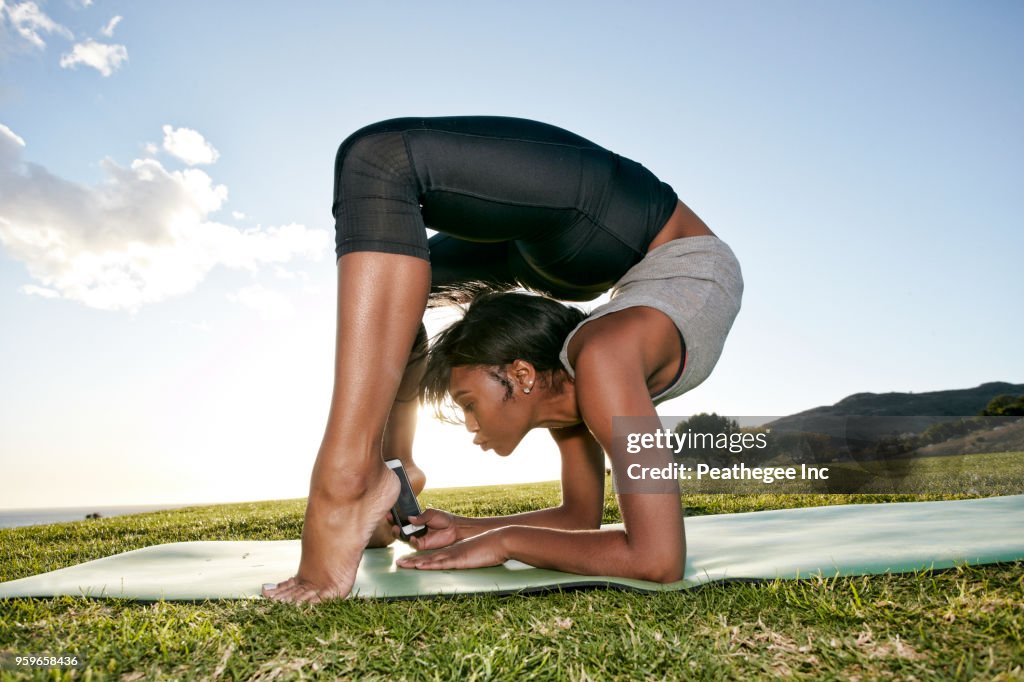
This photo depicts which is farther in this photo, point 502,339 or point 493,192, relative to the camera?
point 502,339

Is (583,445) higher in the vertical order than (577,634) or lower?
higher

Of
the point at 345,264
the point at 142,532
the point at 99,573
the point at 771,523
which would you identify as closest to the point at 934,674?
the point at 345,264

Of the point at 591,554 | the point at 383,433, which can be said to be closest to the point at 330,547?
the point at 383,433

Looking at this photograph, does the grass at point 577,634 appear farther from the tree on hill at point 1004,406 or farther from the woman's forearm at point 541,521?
the tree on hill at point 1004,406

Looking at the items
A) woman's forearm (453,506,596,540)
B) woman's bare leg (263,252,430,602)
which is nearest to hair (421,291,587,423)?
woman's forearm (453,506,596,540)

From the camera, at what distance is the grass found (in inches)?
49.0

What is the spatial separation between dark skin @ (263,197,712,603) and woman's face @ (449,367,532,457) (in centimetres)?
41

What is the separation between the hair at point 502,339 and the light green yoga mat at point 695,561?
0.71 m

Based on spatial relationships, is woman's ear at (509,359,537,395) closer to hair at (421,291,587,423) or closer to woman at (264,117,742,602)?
hair at (421,291,587,423)

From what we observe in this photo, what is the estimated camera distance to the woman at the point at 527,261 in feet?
5.89

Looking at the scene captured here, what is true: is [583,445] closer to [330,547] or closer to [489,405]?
[489,405]

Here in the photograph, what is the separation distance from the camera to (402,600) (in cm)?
179

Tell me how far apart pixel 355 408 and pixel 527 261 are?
0.94 metres

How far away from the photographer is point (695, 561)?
225 cm
